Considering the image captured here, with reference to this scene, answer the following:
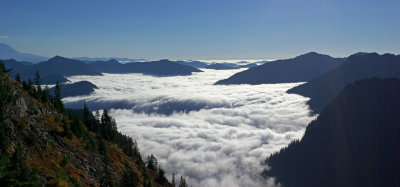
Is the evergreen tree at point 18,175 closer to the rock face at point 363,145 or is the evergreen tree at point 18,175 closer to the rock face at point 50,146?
the rock face at point 50,146

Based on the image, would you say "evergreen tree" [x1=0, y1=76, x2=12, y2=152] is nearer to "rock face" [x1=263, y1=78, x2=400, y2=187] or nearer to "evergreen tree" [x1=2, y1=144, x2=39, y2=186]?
"evergreen tree" [x1=2, y1=144, x2=39, y2=186]

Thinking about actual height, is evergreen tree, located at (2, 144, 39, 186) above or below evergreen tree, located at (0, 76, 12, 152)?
below

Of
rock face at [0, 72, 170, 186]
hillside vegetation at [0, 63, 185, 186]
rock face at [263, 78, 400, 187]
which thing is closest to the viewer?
hillside vegetation at [0, 63, 185, 186]

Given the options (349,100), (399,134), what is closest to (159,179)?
(399,134)

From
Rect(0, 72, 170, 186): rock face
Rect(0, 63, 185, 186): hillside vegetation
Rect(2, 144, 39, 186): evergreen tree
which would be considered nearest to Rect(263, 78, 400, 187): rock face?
Rect(0, 63, 185, 186): hillside vegetation

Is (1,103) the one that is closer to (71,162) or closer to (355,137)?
(71,162)

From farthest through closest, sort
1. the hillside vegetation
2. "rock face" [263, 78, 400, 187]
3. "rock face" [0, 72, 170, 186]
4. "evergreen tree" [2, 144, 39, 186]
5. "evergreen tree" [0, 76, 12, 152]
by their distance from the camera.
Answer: "rock face" [263, 78, 400, 187] → "rock face" [0, 72, 170, 186] → "evergreen tree" [0, 76, 12, 152] → the hillside vegetation → "evergreen tree" [2, 144, 39, 186]

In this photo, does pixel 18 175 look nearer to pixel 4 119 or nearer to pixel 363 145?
pixel 4 119

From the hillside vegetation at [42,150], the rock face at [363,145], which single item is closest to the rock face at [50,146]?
the hillside vegetation at [42,150]

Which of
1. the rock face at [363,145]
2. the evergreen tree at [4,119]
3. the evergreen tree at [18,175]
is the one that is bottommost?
the rock face at [363,145]
